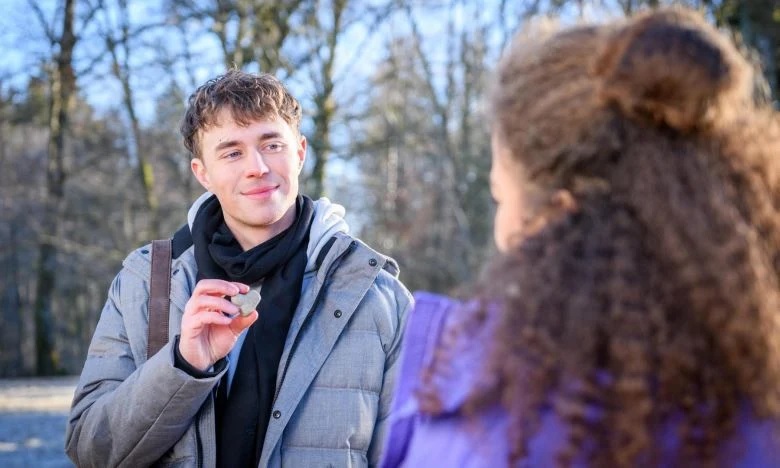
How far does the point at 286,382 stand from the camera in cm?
274

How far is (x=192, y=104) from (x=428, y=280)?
693 inches

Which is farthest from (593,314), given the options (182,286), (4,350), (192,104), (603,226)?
(4,350)

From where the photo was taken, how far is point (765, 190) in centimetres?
136

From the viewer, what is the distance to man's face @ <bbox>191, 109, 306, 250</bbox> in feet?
9.97

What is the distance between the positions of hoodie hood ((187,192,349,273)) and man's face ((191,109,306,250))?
4.9 inches

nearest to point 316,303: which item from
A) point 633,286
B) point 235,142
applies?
point 235,142

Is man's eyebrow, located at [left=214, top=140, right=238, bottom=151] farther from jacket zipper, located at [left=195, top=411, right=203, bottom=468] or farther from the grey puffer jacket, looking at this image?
jacket zipper, located at [left=195, top=411, right=203, bottom=468]

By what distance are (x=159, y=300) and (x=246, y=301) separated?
57 cm

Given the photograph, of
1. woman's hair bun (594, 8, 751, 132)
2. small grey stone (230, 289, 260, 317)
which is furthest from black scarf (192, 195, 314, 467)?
woman's hair bun (594, 8, 751, 132)

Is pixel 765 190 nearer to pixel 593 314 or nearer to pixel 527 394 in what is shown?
pixel 593 314

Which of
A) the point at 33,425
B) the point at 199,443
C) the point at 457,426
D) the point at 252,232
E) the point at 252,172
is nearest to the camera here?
the point at 457,426

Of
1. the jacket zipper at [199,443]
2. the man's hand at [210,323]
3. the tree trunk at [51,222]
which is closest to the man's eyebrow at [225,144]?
the man's hand at [210,323]

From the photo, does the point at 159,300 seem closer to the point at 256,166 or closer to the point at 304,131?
the point at 256,166

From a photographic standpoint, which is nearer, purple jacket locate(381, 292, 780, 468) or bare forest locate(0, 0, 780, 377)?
purple jacket locate(381, 292, 780, 468)
